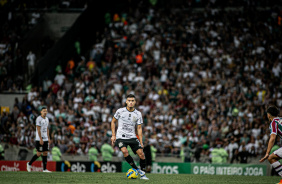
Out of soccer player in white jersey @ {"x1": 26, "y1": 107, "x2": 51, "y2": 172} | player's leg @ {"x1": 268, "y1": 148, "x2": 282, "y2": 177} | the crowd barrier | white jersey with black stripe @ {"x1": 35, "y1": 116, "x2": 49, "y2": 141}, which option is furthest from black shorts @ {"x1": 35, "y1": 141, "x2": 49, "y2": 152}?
player's leg @ {"x1": 268, "y1": 148, "x2": 282, "y2": 177}

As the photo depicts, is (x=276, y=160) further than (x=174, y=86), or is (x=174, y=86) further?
(x=174, y=86)

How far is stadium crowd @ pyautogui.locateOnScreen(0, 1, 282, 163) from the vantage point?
24.7m

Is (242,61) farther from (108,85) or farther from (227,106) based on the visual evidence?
(108,85)

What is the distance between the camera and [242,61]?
96.5 feet

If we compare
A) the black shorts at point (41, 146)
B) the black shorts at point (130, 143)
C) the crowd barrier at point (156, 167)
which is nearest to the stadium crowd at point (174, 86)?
the crowd barrier at point (156, 167)

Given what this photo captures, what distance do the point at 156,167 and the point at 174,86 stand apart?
694 cm

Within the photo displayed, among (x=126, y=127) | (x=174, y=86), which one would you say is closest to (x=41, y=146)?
(x=126, y=127)

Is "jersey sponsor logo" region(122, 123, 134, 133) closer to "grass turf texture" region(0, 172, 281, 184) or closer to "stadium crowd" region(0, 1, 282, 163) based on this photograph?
"grass turf texture" region(0, 172, 281, 184)

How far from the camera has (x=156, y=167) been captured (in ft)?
75.6

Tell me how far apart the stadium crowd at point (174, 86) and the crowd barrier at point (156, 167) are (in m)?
0.98

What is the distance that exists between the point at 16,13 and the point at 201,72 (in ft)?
48.6

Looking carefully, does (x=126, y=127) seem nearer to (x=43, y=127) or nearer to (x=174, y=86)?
(x=43, y=127)

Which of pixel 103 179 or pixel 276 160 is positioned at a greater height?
pixel 276 160

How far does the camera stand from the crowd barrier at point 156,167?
71.3 ft
